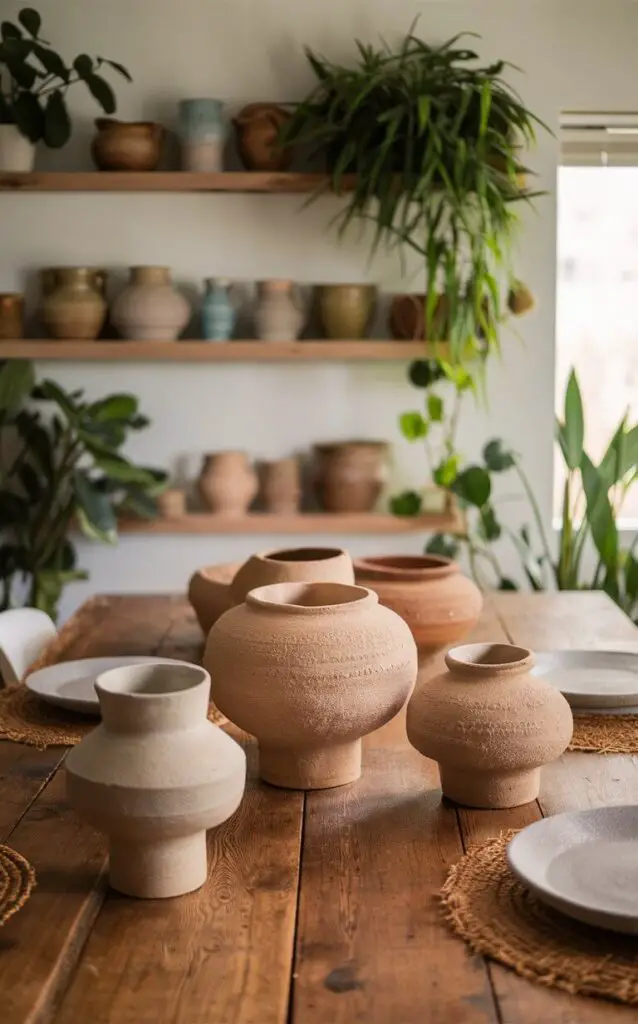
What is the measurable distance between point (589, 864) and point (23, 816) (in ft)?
1.98

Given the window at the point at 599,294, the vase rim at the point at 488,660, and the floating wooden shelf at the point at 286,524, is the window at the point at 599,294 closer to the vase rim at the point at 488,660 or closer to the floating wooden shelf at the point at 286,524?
the floating wooden shelf at the point at 286,524

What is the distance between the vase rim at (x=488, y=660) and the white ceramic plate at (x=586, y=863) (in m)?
0.18

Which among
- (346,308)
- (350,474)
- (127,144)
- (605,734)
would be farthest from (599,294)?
(605,734)

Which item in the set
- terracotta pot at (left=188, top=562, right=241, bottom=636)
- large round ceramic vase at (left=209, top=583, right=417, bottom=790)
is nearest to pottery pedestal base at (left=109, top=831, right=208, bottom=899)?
large round ceramic vase at (left=209, top=583, right=417, bottom=790)

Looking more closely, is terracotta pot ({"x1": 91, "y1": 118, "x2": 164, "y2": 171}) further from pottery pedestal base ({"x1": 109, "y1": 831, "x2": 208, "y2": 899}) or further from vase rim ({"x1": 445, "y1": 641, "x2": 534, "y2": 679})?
pottery pedestal base ({"x1": 109, "y1": 831, "x2": 208, "y2": 899})

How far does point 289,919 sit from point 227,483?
280 centimetres

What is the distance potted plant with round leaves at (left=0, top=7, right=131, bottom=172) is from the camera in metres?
3.57

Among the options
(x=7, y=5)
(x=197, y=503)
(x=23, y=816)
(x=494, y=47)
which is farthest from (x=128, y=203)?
(x=23, y=816)

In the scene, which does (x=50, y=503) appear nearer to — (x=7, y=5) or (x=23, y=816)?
(x=7, y=5)

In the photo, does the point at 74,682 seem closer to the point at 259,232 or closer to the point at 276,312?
the point at 276,312

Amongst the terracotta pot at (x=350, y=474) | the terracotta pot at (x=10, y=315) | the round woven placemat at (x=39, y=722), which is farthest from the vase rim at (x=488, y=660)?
the terracotta pot at (x=10, y=315)

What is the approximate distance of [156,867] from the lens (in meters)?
1.11

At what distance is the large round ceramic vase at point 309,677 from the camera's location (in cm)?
132

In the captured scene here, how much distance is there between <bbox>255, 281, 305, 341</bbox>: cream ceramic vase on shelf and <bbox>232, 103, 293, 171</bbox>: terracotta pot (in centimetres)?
36
